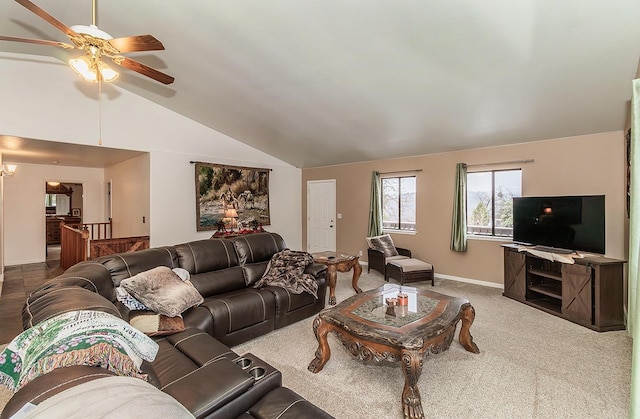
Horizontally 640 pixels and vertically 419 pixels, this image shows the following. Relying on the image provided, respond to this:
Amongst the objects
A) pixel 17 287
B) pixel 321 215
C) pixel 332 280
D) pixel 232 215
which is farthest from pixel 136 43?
pixel 321 215

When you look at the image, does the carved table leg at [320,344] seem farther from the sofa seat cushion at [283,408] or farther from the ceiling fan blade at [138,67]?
the ceiling fan blade at [138,67]

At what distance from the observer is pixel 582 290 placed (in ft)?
11.0

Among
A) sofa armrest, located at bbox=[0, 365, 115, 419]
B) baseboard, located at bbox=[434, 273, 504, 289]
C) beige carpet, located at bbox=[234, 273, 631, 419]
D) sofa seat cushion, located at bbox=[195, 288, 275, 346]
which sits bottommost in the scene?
beige carpet, located at bbox=[234, 273, 631, 419]

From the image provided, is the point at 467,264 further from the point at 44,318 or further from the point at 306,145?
the point at 44,318

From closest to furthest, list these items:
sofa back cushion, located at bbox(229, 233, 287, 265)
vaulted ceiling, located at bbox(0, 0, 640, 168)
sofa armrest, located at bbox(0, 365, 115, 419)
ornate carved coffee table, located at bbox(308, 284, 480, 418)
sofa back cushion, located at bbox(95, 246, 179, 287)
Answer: sofa armrest, located at bbox(0, 365, 115, 419)
ornate carved coffee table, located at bbox(308, 284, 480, 418)
vaulted ceiling, located at bbox(0, 0, 640, 168)
sofa back cushion, located at bbox(95, 246, 179, 287)
sofa back cushion, located at bbox(229, 233, 287, 265)

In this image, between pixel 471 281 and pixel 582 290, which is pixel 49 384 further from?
pixel 471 281

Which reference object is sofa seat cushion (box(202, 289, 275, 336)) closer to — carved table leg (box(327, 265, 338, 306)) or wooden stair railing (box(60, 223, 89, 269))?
carved table leg (box(327, 265, 338, 306))

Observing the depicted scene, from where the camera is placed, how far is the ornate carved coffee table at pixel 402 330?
195 centimetres

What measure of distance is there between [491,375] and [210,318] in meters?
2.43

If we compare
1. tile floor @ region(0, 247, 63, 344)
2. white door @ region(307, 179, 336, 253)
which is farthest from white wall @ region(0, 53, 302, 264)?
tile floor @ region(0, 247, 63, 344)

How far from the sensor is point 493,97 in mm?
3346

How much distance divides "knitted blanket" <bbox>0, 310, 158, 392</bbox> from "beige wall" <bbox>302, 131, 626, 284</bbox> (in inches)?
204

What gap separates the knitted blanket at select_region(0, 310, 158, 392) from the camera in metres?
0.91

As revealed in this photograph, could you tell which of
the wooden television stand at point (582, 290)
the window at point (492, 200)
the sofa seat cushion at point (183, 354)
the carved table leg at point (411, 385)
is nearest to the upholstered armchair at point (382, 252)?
the window at point (492, 200)
